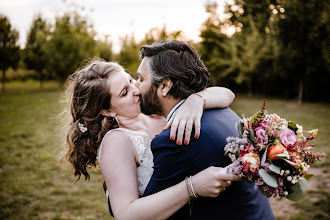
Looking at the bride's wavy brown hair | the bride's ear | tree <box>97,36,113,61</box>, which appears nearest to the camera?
the bride's wavy brown hair

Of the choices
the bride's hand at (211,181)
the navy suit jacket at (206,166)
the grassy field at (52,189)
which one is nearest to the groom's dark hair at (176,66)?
the navy suit jacket at (206,166)

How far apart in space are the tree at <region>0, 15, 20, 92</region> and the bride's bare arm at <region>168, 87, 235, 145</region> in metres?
29.6

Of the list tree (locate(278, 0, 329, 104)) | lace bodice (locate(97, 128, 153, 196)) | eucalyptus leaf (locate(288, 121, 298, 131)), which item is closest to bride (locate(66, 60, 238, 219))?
lace bodice (locate(97, 128, 153, 196))

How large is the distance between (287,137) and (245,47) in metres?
25.4

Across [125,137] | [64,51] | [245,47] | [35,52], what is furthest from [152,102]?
[35,52]

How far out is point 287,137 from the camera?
1.78m

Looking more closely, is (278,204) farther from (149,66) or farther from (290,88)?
(290,88)

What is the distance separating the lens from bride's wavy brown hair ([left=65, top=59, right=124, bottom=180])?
266cm

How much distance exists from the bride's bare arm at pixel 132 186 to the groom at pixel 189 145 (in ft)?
0.32

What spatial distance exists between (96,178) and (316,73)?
65.1 feet

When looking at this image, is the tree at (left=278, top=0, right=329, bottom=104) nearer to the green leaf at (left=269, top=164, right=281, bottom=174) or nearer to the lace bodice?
the lace bodice

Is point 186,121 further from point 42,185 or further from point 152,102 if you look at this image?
point 42,185

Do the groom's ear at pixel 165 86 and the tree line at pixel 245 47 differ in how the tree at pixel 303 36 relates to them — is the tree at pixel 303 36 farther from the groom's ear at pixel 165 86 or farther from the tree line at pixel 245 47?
the groom's ear at pixel 165 86

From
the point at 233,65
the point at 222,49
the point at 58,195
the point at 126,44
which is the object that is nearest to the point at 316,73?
the point at 233,65
